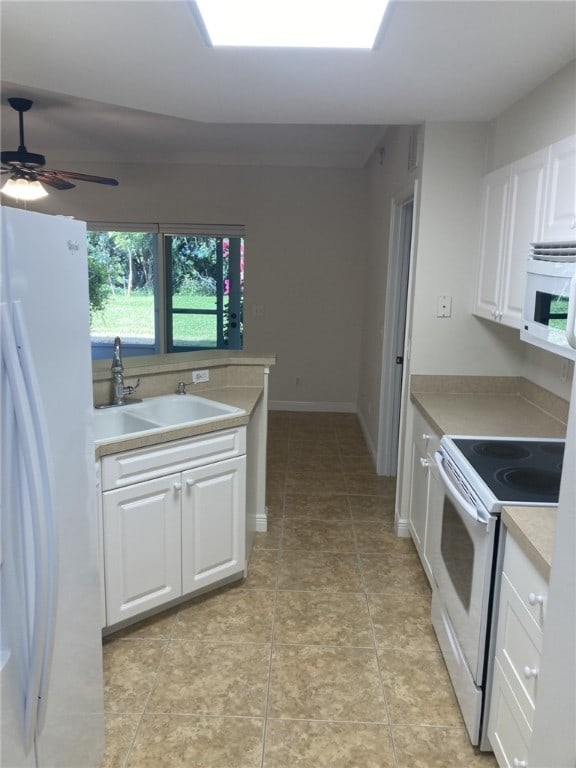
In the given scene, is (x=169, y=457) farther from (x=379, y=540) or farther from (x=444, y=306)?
(x=444, y=306)

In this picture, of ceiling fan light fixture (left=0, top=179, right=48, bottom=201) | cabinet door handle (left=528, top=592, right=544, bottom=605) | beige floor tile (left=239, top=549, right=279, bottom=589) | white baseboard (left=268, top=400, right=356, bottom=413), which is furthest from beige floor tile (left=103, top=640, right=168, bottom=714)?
white baseboard (left=268, top=400, right=356, bottom=413)

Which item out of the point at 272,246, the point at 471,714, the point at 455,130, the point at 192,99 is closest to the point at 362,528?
the point at 471,714

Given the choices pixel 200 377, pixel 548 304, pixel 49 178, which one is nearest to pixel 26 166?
pixel 49 178

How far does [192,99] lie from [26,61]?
748 mm

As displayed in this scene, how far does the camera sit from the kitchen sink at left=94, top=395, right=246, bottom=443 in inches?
107

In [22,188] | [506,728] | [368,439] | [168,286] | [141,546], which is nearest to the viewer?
[506,728]

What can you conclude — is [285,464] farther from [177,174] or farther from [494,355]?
[177,174]

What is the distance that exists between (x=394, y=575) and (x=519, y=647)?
147 cm

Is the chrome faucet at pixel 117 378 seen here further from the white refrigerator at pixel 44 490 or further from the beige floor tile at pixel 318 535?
the beige floor tile at pixel 318 535

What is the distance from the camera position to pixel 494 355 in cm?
336

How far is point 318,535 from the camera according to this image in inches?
140

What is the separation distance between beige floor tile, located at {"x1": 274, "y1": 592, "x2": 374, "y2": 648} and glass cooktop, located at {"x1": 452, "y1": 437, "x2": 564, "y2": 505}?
0.94 metres

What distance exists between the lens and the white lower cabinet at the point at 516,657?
5.09ft

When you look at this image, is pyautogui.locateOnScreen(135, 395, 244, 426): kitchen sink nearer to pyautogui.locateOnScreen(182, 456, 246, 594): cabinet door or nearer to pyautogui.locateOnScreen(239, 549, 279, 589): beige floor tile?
pyautogui.locateOnScreen(182, 456, 246, 594): cabinet door
